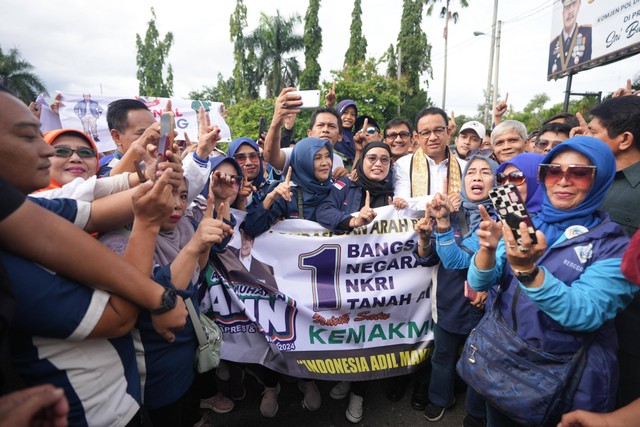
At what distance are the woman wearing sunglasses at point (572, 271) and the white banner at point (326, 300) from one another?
1.11m

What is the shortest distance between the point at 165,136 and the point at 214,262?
1.46 metres

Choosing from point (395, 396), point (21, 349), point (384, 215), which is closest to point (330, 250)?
point (384, 215)

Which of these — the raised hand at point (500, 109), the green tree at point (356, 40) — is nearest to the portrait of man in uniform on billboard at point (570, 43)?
the raised hand at point (500, 109)

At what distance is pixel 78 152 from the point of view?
1.97m

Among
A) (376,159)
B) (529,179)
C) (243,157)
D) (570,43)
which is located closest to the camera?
(529,179)

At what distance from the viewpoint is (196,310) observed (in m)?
1.98

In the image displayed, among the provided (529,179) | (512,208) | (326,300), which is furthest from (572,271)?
(326,300)

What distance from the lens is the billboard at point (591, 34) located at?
1070 centimetres

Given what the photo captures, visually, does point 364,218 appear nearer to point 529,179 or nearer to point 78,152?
point 529,179

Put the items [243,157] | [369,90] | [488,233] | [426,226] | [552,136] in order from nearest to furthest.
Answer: [488,233] → [426,226] → [243,157] → [552,136] → [369,90]

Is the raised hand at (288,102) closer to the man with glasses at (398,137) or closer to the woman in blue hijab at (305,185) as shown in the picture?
the woman in blue hijab at (305,185)

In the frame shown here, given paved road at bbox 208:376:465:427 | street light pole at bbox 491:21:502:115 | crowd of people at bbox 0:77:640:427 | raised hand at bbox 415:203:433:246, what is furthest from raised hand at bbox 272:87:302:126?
street light pole at bbox 491:21:502:115

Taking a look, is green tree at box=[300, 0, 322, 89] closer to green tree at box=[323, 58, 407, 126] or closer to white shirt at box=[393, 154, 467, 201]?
green tree at box=[323, 58, 407, 126]

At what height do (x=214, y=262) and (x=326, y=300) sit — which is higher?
(x=214, y=262)
